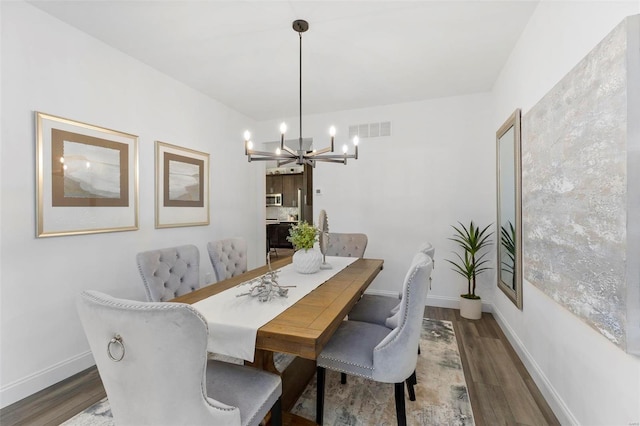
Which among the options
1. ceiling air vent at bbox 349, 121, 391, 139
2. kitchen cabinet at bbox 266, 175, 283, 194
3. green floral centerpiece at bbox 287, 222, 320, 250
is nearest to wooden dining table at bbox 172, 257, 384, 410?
green floral centerpiece at bbox 287, 222, 320, 250

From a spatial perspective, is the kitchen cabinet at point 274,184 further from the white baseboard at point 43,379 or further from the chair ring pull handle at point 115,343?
the chair ring pull handle at point 115,343

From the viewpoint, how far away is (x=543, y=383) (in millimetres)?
1925

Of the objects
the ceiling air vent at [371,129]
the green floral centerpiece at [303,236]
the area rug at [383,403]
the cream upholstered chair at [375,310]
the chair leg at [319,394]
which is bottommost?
the area rug at [383,403]

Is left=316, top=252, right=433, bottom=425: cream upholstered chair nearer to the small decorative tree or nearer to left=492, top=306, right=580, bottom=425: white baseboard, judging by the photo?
left=492, top=306, right=580, bottom=425: white baseboard

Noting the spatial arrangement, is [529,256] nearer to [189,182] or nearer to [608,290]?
[608,290]

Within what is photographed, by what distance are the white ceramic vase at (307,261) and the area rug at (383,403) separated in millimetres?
818

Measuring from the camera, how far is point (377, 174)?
410cm

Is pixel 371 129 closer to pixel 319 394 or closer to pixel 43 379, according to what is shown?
pixel 319 394

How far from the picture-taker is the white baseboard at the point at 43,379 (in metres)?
1.86

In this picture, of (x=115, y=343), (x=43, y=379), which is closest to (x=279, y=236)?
(x=43, y=379)

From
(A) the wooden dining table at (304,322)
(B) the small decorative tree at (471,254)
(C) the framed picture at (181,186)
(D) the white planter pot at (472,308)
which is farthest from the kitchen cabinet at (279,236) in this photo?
(A) the wooden dining table at (304,322)

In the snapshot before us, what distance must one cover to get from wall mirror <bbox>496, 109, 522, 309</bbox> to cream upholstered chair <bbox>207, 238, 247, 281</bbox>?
2527mm

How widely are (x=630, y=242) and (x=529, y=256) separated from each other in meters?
1.10

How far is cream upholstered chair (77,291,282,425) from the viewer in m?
0.85
